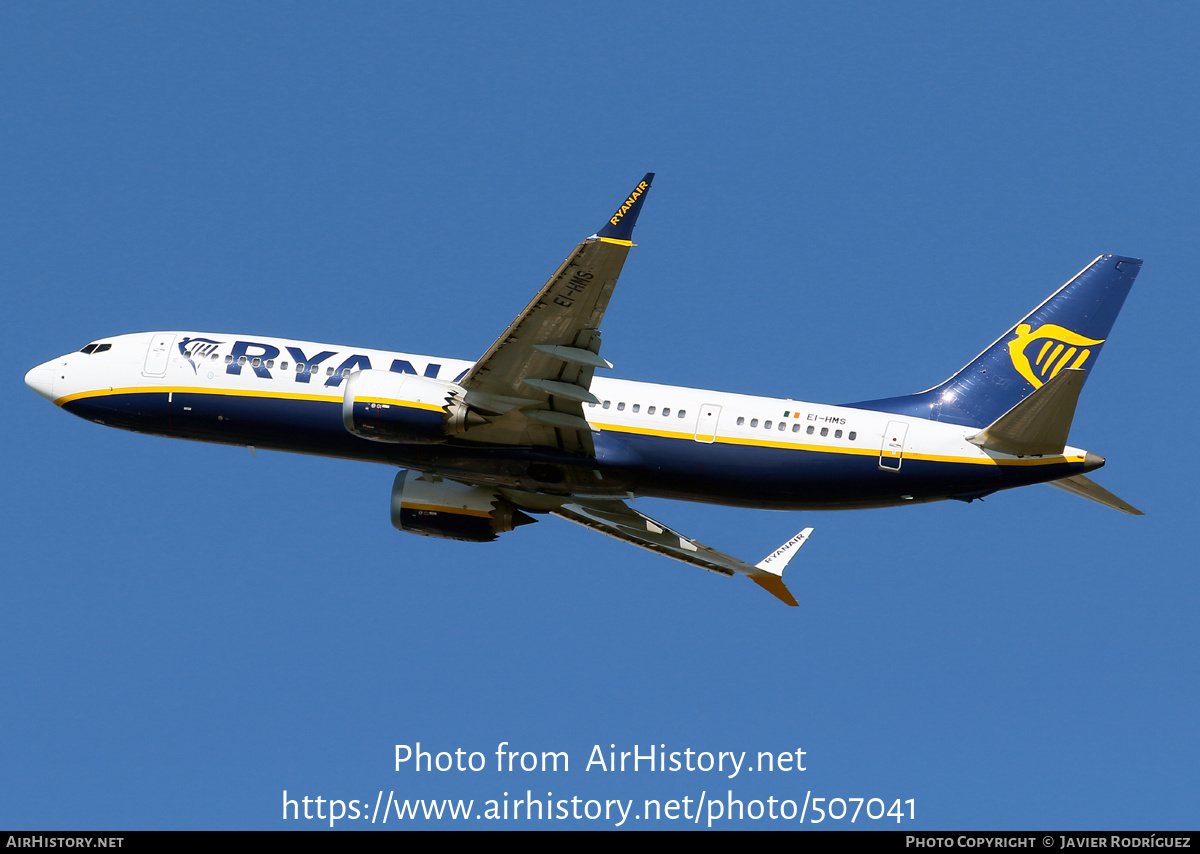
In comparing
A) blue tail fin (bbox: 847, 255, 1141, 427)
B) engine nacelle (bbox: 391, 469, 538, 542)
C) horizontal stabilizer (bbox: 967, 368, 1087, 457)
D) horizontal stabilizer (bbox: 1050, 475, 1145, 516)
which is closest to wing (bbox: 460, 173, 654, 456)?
engine nacelle (bbox: 391, 469, 538, 542)

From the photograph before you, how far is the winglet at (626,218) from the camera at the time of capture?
104 ft

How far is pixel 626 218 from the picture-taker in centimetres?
3180

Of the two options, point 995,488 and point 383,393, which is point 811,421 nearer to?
point 995,488

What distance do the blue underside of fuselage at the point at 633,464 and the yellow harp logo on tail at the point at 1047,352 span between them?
4.63 metres

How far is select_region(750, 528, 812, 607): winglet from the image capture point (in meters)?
44.1

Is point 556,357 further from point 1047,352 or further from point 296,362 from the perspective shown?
point 1047,352

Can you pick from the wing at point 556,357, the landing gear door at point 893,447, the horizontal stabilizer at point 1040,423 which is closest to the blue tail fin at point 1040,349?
the landing gear door at point 893,447

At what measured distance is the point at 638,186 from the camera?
31.6 meters

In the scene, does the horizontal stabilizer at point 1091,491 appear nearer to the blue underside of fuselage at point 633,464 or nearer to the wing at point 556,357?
the blue underside of fuselage at point 633,464

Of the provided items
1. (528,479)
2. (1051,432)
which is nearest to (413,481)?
(528,479)

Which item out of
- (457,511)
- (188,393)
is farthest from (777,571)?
(188,393)

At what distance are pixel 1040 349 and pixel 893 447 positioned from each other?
6252 millimetres
